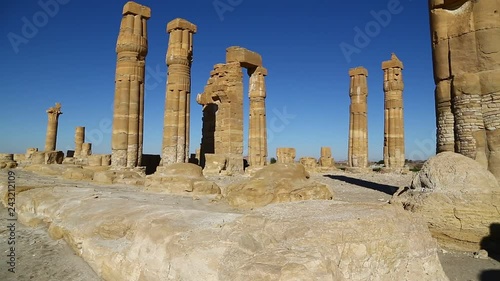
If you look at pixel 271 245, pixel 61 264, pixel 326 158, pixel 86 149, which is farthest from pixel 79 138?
pixel 271 245

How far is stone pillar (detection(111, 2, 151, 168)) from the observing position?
49.2 ft

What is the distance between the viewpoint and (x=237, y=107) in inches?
727

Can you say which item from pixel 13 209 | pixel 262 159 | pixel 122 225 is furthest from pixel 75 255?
pixel 262 159

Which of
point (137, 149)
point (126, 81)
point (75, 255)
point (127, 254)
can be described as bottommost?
point (75, 255)

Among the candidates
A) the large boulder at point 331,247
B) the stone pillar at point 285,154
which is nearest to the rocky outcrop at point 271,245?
the large boulder at point 331,247

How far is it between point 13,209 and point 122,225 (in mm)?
4305

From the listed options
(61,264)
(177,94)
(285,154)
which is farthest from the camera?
(285,154)

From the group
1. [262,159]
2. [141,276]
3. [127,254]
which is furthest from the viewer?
[262,159]

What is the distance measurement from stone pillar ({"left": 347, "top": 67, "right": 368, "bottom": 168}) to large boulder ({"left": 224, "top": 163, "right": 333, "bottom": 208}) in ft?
61.2

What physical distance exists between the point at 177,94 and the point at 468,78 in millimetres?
13358

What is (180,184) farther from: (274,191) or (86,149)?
(86,149)

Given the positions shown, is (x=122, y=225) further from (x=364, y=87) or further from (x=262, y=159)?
(x=364, y=87)

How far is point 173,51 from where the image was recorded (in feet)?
56.4

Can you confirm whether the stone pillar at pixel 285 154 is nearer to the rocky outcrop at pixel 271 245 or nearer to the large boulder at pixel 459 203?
the large boulder at pixel 459 203
